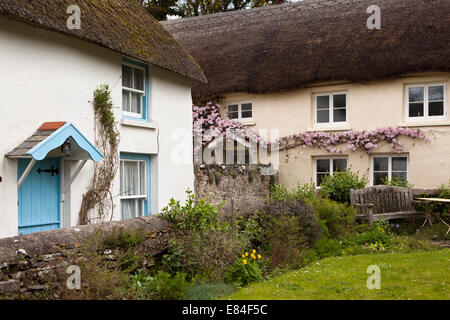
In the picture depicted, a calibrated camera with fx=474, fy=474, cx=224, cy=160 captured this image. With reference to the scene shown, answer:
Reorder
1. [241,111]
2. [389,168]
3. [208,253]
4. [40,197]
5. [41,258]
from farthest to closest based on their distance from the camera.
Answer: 1. [241,111]
2. [389,168]
3. [40,197]
4. [208,253]
5. [41,258]

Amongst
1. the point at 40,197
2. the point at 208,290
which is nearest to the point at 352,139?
the point at 40,197

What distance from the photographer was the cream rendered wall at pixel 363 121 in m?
15.1

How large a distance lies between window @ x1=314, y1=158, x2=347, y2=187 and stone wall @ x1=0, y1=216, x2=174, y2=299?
11.3 meters

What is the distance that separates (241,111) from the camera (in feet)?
59.4

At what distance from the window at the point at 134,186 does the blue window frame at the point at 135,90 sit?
1.03 metres

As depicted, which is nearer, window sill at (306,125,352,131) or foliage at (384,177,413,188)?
foliage at (384,177,413,188)

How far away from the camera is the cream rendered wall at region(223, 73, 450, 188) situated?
15.1 m

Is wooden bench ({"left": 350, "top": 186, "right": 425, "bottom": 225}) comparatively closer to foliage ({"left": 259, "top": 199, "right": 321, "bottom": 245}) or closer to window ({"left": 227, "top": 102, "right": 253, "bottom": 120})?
foliage ({"left": 259, "top": 199, "right": 321, "bottom": 245})

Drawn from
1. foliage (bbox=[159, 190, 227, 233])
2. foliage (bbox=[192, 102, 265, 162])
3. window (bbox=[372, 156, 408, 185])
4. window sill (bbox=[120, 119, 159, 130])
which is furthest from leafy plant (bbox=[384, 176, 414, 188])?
foliage (bbox=[159, 190, 227, 233])

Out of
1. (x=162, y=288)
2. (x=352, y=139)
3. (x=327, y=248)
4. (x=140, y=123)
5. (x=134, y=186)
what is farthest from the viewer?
(x=352, y=139)

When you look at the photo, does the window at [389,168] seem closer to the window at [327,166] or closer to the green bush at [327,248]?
the window at [327,166]

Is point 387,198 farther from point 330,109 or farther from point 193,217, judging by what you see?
point 193,217

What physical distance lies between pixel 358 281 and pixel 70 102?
19.7 feet

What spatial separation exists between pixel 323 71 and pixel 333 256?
27.7ft
